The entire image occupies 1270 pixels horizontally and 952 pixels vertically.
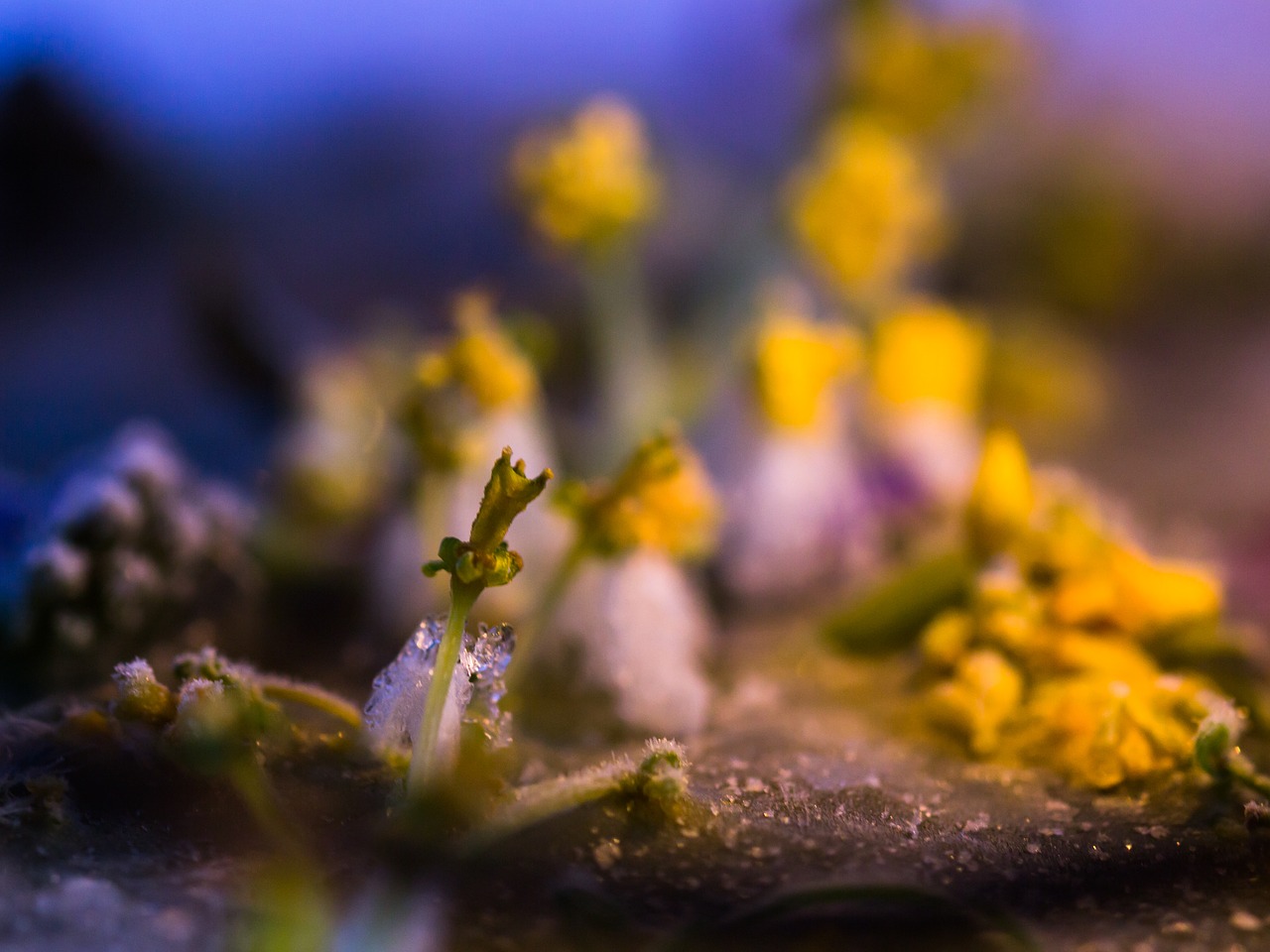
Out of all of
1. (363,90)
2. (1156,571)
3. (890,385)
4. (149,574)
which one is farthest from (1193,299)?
(149,574)

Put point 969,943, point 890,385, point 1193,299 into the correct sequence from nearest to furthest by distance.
A: point 969,943 < point 890,385 < point 1193,299

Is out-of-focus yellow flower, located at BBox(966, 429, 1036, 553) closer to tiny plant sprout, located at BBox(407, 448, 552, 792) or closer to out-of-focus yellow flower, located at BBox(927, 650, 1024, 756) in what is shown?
out-of-focus yellow flower, located at BBox(927, 650, 1024, 756)

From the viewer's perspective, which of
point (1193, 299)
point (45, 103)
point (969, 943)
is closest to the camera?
point (969, 943)

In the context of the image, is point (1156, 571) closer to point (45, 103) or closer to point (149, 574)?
point (149, 574)

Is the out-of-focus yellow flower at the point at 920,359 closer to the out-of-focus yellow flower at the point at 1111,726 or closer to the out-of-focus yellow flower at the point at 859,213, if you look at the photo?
the out-of-focus yellow flower at the point at 859,213

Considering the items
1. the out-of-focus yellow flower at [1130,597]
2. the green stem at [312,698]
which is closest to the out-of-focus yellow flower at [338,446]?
the green stem at [312,698]

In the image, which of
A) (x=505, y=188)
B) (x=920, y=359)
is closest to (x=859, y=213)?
(x=920, y=359)
